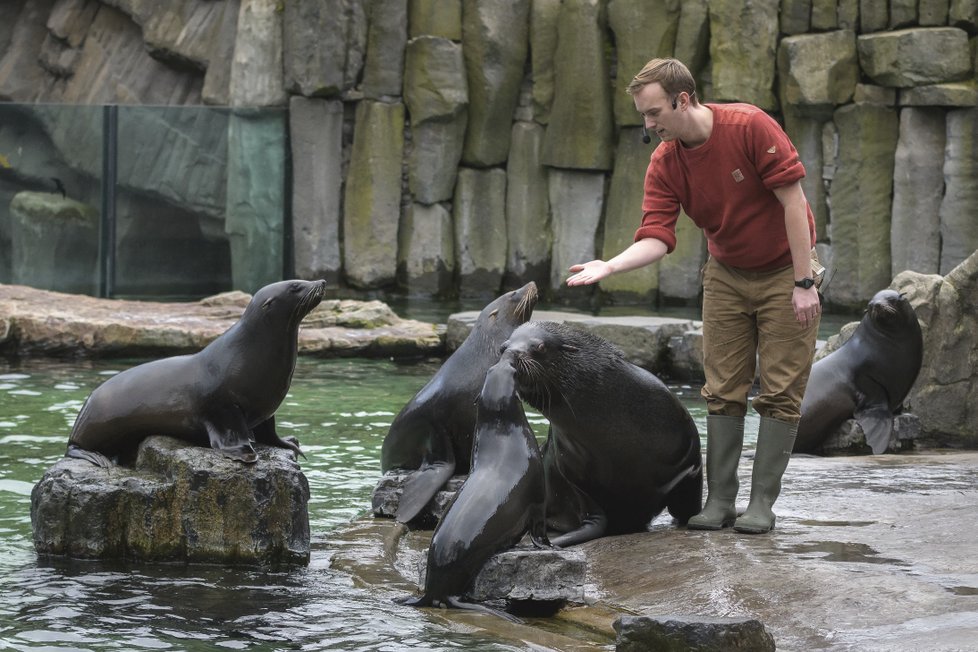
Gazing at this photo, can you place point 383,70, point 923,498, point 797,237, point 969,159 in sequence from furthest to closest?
point 383,70
point 969,159
point 923,498
point 797,237

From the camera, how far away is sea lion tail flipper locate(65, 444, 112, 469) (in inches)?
204

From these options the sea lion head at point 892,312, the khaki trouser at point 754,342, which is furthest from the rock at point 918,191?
the khaki trouser at point 754,342

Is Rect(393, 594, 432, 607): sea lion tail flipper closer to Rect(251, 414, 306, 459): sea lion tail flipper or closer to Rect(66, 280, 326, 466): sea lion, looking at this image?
Rect(66, 280, 326, 466): sea lion

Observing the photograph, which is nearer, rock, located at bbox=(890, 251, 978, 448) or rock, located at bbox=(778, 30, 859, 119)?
rock, located at bbox=(890, 251, 978, 448)

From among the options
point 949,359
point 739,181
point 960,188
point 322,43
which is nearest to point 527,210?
point 322,43

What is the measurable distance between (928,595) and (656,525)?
1463 millimetres

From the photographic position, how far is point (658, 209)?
5.00 metres

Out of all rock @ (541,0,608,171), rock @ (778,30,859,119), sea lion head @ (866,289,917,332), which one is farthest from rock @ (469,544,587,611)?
rock @ (541,0,608,171)

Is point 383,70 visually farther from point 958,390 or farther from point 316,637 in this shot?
point 316,637

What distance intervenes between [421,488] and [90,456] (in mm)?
1254

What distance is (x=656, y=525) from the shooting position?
17.2ft

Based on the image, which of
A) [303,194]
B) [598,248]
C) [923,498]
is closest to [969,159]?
[598,248]

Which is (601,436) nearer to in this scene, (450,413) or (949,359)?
(450,413)

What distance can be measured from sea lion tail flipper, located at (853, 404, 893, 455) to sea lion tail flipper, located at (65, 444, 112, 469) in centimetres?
405
